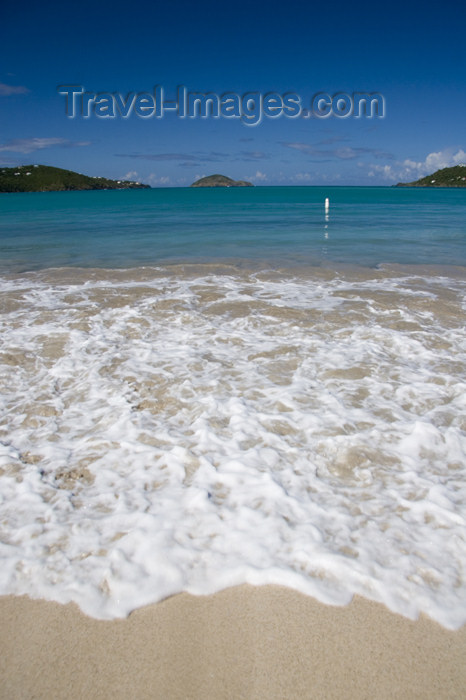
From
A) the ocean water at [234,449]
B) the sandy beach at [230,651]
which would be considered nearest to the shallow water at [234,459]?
the ocean water at [234,449]

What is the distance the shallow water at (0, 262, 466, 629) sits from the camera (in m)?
2.95

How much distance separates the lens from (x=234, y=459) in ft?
13.7

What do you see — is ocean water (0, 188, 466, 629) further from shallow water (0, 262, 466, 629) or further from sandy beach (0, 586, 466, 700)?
sandy beach (0, 586, 466, 700)

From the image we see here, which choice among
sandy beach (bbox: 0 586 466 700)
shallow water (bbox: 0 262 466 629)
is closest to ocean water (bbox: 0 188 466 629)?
shallow water (bbox: 0 262 466 629)

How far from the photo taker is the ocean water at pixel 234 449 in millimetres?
2957

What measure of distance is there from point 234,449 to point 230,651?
2.03 m

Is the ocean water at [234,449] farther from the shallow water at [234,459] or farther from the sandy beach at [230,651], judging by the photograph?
the sandy beach at [230,651]

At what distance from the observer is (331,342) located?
23.9 ft

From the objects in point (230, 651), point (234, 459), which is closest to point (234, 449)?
point (234, 459)

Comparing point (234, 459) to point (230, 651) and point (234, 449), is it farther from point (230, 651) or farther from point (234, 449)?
point (230, 651)

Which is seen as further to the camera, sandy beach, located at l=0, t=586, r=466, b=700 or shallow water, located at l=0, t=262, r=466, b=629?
shallow water, located at l=0, t=262, r=466, b=629

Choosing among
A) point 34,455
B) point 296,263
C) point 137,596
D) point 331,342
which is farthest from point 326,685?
point 296,263

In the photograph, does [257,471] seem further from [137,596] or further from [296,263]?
[296,263]

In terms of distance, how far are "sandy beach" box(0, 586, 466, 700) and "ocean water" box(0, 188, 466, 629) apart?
130 millimetres
